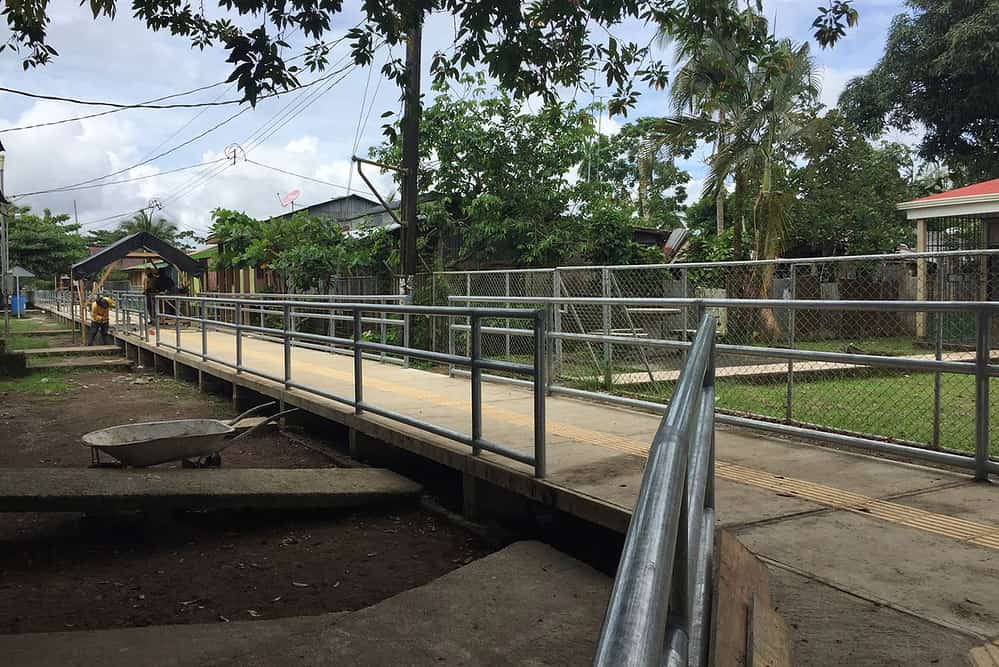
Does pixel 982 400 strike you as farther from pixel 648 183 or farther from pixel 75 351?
pixel 648 183

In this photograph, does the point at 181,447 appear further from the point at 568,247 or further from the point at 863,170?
the point at 863,170

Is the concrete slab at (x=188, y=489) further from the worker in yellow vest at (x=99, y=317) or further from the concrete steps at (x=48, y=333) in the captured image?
the concrete steps at (x=48, y=333)

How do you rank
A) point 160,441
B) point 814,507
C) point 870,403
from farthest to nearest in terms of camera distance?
point 870,403 < point 160,441 < point 814,507

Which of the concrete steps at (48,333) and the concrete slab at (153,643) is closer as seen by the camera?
the concrete slab at (153,643)

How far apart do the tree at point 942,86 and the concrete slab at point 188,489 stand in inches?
880

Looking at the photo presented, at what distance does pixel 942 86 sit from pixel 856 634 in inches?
1033

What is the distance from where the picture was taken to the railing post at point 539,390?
14.9 ft

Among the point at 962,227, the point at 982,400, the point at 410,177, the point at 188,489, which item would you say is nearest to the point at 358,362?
the point at 188,489

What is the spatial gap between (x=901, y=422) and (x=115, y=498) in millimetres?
7145

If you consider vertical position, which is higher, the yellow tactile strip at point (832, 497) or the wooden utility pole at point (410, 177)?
the wooden utility pole at point (410, 177)

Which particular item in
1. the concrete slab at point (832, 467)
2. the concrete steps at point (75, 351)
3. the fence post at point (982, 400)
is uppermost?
the fence post at point (982, 400)

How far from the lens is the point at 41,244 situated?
1951 inches

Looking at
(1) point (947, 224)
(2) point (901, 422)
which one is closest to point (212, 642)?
(2) point (901, 422)

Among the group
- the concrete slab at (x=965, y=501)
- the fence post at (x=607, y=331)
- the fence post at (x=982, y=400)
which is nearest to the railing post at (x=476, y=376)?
the concrete slab at (x=965, y=501)
